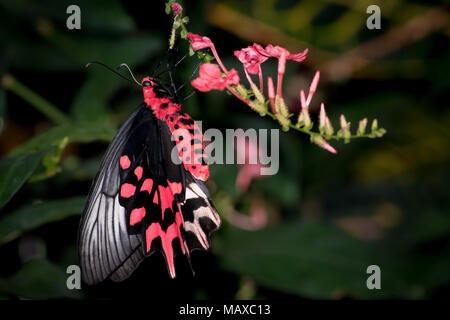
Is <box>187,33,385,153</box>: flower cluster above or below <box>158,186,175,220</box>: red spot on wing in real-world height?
above

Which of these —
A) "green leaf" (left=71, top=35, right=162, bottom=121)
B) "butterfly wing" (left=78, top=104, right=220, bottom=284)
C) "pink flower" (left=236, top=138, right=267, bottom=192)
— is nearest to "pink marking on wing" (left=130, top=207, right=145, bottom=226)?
"butterfly wing" (left=78, top=104, right=220, bottom=284)

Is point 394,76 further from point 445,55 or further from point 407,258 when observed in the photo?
point 407,258

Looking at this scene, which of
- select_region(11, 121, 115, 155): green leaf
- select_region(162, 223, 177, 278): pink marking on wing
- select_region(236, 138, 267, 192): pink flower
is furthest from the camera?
select_region(236, 138, 267, 192): pink flower

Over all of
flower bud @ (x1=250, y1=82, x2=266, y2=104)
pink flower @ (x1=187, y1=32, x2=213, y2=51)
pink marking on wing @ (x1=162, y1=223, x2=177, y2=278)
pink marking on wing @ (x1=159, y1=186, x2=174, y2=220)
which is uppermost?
pink flower @ (x1=187, y1=32, x2=213, y2=51)

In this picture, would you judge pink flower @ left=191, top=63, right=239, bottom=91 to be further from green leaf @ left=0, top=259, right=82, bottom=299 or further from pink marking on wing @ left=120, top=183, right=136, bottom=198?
green leaf @ left=0, top=259, right=82, bottom=299

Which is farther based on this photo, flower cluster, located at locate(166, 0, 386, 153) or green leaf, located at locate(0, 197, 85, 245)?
green leaf, located at locate(0, 197, 85, 245)

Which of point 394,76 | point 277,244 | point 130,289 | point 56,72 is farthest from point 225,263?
point 394,76

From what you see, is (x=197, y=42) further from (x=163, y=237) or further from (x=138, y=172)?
(x=163, y=237)
